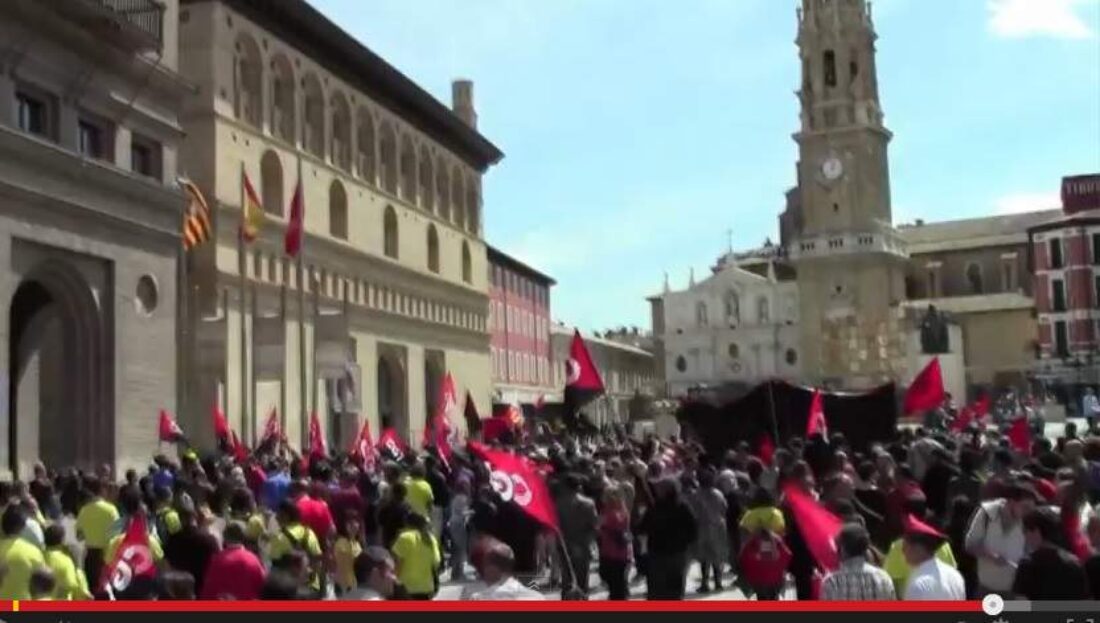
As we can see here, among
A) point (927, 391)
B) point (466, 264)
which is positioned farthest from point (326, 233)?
point (927, 391)

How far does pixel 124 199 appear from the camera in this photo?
27656mm

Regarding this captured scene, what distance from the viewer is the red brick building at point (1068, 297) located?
92.3 metres

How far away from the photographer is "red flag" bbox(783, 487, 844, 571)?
10.6m

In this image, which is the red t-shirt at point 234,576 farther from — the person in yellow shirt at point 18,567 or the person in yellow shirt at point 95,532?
the person in yellow shirt at point 95,532

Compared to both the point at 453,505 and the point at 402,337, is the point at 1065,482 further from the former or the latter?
the point at 402,337

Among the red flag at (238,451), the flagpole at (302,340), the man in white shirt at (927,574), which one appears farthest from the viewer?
the flagpole at (302,340)

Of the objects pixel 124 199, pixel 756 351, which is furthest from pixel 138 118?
pixel 756 351

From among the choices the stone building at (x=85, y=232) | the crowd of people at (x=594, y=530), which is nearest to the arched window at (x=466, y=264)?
the stone building at (x=85, y=232)

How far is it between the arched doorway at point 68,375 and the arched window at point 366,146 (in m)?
24.2

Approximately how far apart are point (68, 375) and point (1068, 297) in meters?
81.0

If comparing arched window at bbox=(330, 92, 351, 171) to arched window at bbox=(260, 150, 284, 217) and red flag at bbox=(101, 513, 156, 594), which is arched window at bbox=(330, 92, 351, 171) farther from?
red flag at bbox=(101, 513, 156, 594)

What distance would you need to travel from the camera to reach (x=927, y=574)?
769 centimetres

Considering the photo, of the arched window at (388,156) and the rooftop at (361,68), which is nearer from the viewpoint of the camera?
the rooftop at (361,68)

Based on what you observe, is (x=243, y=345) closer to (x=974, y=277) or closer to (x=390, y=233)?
(x=390, y=233)
